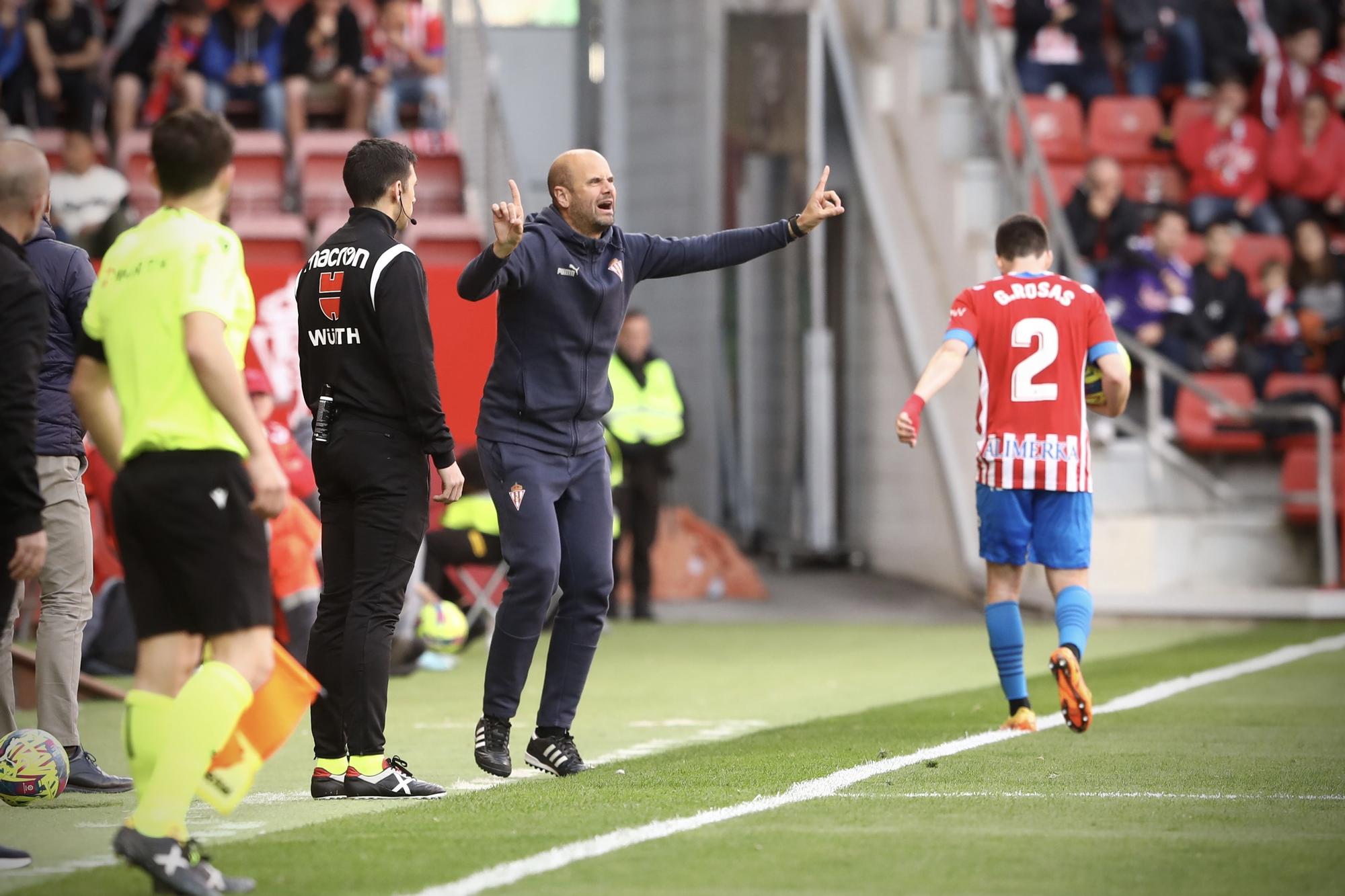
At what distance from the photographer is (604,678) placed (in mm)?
10703

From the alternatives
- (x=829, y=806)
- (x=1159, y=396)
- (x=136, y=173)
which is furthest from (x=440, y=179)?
(x=829, y=806)

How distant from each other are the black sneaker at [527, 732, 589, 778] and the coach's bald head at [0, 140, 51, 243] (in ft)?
7.91

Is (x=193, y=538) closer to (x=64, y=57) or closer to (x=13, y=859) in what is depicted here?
(x=13, y=859)

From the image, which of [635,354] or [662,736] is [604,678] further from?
[635,354]

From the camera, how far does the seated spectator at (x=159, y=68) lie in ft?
52.6

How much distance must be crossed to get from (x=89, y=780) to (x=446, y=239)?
871 centimetres

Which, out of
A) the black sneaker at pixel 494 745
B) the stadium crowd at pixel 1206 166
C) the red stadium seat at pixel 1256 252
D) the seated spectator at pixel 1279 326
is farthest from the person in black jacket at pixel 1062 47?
the black sneaker at pixel 494 745

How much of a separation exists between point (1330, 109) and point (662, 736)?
39.8ft

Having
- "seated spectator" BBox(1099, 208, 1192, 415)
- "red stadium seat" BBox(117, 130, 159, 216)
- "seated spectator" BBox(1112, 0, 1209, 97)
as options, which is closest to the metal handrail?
"seated spectator" BBox(1099, 208, 1192, 415)

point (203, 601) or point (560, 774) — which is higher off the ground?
point (203, 601)

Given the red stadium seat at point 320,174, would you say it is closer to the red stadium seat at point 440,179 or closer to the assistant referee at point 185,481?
the red stadium seat at point 440,179

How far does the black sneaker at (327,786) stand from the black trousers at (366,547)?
16cm

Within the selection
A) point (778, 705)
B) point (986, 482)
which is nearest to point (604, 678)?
point (778, 705)

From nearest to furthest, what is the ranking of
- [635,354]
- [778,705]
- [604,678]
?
[778,705]
[604,678]
[635,354]
